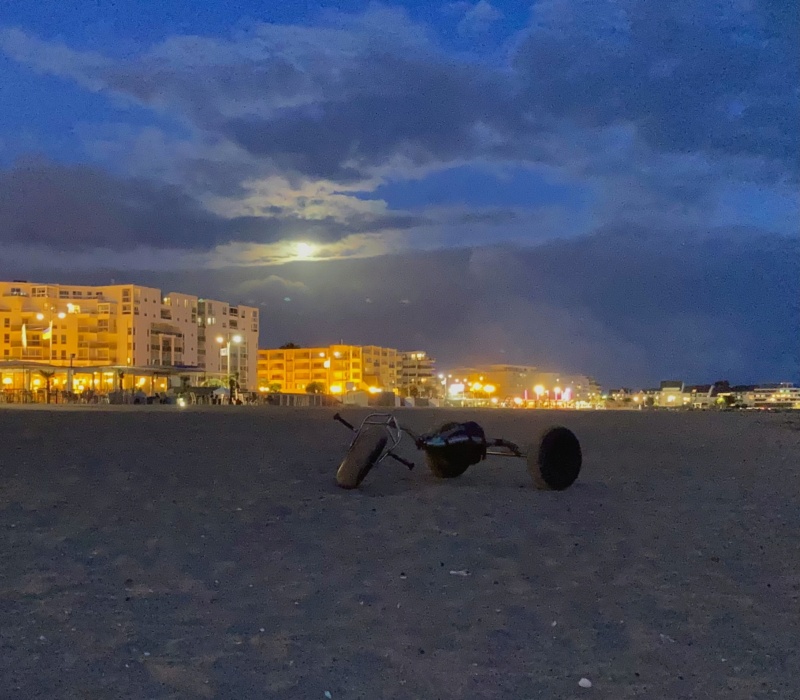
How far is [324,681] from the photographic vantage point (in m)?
3.71

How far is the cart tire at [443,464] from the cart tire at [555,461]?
1132 mm

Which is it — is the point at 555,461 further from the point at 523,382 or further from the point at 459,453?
the point at 523,382

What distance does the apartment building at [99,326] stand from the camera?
3428 inches

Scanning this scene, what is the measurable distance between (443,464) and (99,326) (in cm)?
8980

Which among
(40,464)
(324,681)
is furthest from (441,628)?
(40,464)

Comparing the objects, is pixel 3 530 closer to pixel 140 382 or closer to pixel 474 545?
pixel 474 545

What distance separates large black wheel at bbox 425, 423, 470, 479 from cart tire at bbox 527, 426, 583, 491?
1072 millimetres

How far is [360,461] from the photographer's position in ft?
29.5

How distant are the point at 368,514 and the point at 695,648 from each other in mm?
3736

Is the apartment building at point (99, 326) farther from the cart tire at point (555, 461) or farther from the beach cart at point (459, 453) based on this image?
the cart tire at point (555, 461)

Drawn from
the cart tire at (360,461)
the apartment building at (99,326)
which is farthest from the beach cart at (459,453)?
the apartment building at (99,326)

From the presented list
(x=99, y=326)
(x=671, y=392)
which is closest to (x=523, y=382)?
(x=671, y=392)

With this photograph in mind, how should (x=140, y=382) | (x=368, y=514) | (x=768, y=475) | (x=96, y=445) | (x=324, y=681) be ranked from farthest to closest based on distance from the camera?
(x=140, y=382)
(x=96, y=445)
(x=768, y=475)
(x=368, y=514)
(x=324, y=681)

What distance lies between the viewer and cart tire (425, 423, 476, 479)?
397 inches
